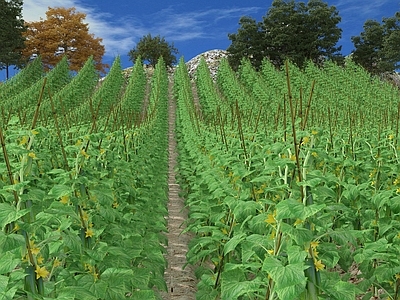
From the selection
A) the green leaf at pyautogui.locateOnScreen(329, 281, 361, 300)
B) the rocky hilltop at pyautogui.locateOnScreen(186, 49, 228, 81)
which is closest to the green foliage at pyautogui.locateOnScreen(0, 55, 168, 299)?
the green leaf at pyautogui.locateOnScreen(329, 281, 361, 300)

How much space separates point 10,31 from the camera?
136 feet

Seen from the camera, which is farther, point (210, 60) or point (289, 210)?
point (210, 60)

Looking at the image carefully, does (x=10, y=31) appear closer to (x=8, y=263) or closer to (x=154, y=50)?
(x=154, y=50)

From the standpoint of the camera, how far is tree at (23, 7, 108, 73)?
158 feet

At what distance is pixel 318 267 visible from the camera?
269cm

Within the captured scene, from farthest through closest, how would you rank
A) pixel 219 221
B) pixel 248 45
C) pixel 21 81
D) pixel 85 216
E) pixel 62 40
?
pixel 62 40, pixel 248 45, pixel 21 81, pixel 219 221, pixel 85 216

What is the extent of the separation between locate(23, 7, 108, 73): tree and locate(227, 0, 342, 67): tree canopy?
658 inches

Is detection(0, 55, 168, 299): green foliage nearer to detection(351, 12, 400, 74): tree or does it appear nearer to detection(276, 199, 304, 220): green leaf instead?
detection(276, 199, 304, 220): green leaf

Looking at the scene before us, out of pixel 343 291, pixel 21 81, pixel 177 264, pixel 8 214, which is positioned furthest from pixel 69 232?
pixel 21 81

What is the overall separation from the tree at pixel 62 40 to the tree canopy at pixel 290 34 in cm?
1671

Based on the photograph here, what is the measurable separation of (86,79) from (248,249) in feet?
107

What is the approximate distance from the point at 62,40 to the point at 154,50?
10.4 meters

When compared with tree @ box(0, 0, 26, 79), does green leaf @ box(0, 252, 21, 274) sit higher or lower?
lower

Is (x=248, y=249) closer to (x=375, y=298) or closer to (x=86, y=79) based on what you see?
(x=375, y=298)
